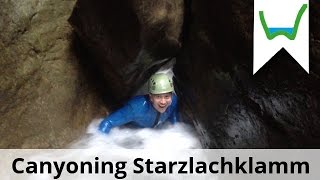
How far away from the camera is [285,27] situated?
109 inches

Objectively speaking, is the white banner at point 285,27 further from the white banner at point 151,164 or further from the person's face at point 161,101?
the person's face at point 161,101

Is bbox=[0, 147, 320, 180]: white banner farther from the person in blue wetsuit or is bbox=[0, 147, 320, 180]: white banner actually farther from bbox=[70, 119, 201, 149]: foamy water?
the person in blue wetsuit

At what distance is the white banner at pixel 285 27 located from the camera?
8.92 ft

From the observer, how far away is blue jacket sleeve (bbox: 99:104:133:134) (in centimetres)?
497

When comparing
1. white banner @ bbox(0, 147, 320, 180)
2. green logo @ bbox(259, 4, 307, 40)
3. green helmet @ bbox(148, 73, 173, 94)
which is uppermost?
green logo @ bbox(259, 4, 307, 40)

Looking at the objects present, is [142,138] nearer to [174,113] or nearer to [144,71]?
[174,113]

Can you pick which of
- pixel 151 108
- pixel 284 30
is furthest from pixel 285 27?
pixel 151 108

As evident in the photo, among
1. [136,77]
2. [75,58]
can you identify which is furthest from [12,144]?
[136,77]

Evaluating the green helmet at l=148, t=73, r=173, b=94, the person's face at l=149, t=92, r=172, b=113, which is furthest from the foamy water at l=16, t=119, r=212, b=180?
the green helmet at l=148, t=73, r=173, b=94

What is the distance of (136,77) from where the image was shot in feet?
16.3

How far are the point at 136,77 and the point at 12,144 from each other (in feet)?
5.67

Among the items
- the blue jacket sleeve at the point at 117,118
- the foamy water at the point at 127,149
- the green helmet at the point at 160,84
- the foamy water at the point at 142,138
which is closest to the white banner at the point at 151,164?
the foamy water at the point at 127,149

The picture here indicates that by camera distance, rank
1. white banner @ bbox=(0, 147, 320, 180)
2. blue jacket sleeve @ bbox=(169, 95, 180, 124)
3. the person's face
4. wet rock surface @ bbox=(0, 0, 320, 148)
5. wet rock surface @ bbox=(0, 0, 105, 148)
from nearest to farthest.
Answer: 1. wet rock surface @ bbox=(0, 0, 320, 148)
2. white banner @ bbox=(0, 147, 320, 180)
3. wet rock surface @ bbox=(0, 0, 105, 148)
4. the person's face
5. blue jacket sleeve @ bbox=(169, 95, 180, 124)

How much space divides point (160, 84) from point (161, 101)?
0.82 feet
